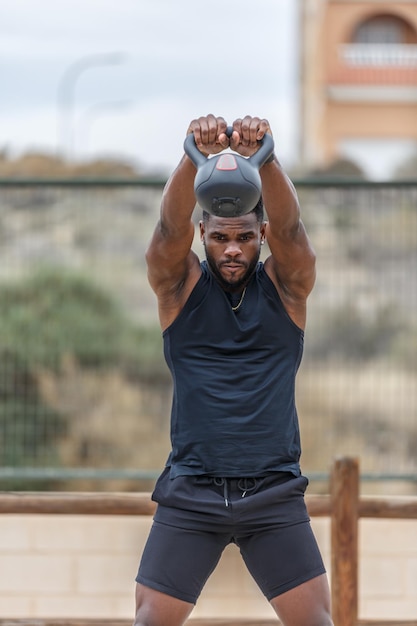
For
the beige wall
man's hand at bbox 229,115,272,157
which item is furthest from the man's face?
the beige wall

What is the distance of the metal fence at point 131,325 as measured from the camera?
290 inches

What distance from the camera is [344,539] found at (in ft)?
17.4

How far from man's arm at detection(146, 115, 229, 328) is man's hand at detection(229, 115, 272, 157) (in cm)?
3

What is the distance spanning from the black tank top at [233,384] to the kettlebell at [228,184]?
0.44 metres

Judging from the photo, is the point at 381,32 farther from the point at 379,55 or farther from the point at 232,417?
the point at 232,417

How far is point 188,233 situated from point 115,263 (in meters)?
3.91

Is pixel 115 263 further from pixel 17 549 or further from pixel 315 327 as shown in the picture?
pixel 17 549

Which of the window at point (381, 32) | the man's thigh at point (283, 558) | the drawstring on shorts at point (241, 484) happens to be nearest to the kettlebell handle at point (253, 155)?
the drawstring on shorts at point (241, 484)

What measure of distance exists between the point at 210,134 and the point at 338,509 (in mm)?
2256

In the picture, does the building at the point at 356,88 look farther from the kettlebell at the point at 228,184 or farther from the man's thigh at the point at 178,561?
the kettlebell at the point at 228,184

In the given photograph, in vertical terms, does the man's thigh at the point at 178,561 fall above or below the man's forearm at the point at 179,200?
below

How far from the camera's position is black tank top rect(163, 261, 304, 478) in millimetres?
3715

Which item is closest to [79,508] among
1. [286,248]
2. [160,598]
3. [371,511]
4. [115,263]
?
[371,511]

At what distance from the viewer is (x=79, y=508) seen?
210 inches
